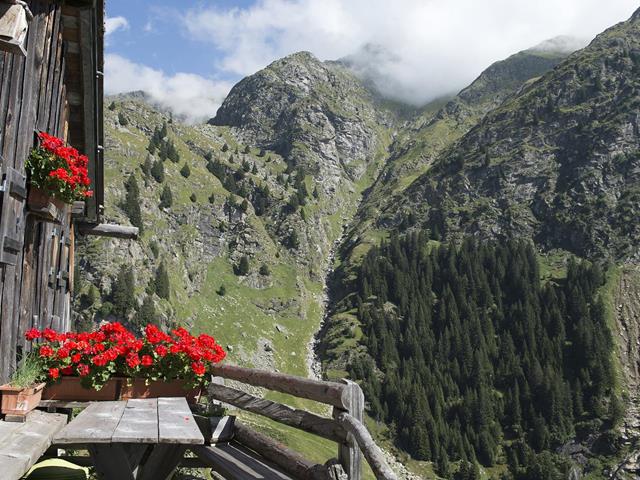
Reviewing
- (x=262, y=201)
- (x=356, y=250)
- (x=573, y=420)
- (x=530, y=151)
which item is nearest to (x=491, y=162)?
(x=530, y=151)

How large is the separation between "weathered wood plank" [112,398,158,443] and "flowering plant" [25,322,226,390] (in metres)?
0.98

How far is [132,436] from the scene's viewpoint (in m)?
5.19

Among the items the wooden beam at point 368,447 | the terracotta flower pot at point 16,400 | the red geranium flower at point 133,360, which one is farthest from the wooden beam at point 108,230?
the wooden beam at point 368,447

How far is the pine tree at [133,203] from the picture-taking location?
106 meters

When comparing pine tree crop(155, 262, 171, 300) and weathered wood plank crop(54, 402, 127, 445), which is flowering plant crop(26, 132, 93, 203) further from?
pine tree crop(155, 262, 171, 300)

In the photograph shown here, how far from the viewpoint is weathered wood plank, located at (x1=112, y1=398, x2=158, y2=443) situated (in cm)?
513

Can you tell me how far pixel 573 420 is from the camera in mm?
108812

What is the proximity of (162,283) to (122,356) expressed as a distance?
322 ft

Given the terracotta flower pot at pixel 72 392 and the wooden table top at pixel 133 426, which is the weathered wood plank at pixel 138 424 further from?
the terracotta flower pot at pixel 72 392

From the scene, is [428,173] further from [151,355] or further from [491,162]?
[151,355]

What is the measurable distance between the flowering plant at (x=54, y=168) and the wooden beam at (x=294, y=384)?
13.3 feet

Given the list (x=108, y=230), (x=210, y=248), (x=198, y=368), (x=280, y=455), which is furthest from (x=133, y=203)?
(x=280, y=455)

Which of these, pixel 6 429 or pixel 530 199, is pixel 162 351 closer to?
pixel 6 429

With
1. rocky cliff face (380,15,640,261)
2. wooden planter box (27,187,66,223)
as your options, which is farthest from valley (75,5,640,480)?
wooden planter box (27,187,66,223)
